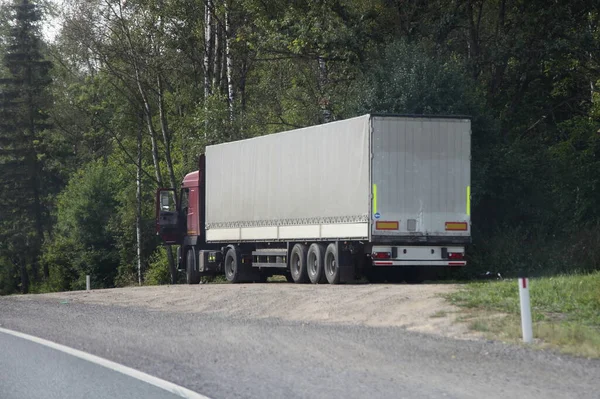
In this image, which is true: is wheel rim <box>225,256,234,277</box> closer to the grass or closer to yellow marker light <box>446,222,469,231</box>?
yellow marker light <box>446,222,469,231</box>

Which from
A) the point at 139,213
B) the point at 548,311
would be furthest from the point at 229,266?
the point at 139,213

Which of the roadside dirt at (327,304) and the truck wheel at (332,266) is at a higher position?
the truck wheel at (332,266)

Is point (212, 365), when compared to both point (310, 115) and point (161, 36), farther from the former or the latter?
point (161, 36)

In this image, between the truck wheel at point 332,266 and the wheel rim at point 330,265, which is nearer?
the truck wheel at point 332,266

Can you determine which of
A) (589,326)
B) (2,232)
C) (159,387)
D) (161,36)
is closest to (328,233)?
(589,326)

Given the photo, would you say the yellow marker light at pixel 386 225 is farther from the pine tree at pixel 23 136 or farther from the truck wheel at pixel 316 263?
the pine tree at pixel 23 136

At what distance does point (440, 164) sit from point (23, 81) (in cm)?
4568

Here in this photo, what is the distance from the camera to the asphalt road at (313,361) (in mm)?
8875

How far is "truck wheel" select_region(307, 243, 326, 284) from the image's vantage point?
23.7 meters

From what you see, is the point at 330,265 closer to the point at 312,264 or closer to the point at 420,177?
the point at 312,264

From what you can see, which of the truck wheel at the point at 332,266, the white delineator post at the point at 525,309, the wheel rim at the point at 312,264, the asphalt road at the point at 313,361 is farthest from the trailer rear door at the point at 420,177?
the white delineator post at the point at 525,309

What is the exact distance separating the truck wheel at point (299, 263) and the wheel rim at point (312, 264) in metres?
0.21

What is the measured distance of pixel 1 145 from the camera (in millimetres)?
63688

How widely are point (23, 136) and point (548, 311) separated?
53.8 metres
